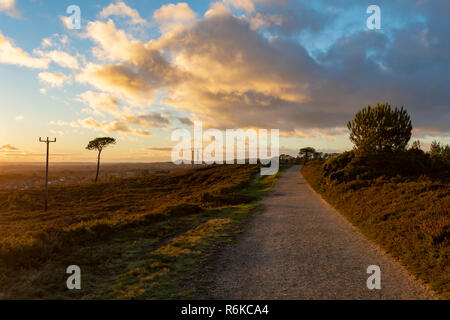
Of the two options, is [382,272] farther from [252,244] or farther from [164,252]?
[164,252]

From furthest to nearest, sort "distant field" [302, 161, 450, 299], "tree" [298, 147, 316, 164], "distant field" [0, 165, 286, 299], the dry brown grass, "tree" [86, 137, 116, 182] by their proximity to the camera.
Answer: "tree" [298, 147, 316, 164] < "tree" [86, 137, 116, 182] < the dry brown grass < "distant field" [302, 161, 450, 299] < "distant field" [0, 165, 286, 299]

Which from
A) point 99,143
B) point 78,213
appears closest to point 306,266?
point 78,213

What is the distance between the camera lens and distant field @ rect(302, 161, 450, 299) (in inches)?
315

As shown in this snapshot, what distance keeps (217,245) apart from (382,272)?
566 cm

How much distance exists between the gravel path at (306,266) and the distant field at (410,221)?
19.7 inches

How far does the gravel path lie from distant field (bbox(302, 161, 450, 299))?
501 mm

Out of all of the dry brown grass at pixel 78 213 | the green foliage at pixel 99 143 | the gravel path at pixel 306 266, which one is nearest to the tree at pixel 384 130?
the dry brown grass at pixel 78 213

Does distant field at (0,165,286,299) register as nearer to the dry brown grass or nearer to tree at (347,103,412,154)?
the dry brown grass

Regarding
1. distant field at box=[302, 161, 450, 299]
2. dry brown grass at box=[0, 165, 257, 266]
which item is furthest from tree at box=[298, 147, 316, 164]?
distant field at box=[302, 161, 450, 299]

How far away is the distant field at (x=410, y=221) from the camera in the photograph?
7996 mm

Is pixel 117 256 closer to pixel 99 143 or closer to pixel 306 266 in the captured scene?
pixel 306 266

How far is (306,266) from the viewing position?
331 inches

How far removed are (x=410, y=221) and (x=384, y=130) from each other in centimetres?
2476
